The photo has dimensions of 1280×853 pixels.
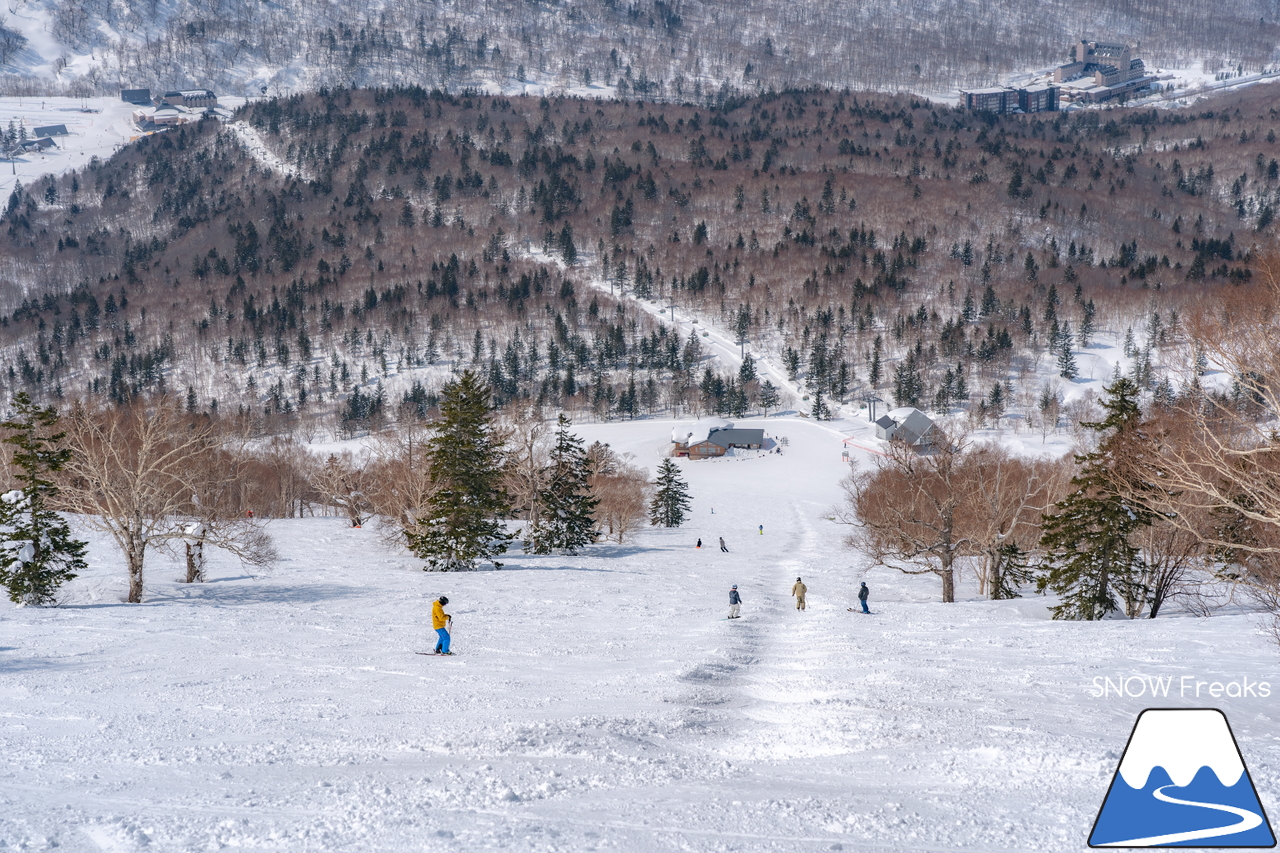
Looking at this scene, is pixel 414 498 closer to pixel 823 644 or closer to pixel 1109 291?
pixel 823 644

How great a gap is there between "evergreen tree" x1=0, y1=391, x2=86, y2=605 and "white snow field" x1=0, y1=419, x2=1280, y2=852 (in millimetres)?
1117

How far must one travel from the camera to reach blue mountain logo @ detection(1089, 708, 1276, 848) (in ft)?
21.4

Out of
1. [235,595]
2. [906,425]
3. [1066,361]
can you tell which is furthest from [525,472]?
[1066,361]

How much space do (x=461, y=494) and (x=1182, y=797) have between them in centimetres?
3171

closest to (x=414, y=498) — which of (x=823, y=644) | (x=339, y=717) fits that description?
(x=823, y=644)

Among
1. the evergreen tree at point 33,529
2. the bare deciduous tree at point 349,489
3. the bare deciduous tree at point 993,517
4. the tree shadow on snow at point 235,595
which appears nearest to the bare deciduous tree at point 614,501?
the bare deciduous tree at point 349,489

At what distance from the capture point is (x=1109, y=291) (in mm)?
180875

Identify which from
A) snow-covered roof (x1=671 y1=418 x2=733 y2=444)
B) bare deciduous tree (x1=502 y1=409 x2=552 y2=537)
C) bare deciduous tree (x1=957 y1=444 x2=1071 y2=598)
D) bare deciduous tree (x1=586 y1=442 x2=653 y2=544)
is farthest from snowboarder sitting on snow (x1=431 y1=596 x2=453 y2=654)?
snow-covered roof (x1=671 y1=418 x2=733 y2=444)

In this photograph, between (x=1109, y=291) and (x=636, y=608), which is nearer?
(x=636, y=608)

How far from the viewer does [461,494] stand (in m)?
35.7

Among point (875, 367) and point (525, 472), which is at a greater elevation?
point (875, 367)

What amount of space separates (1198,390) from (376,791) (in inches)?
578

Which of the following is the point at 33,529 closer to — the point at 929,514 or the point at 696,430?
the point at 929,514

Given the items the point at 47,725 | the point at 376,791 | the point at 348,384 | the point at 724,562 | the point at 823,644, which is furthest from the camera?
the point at 348,384
